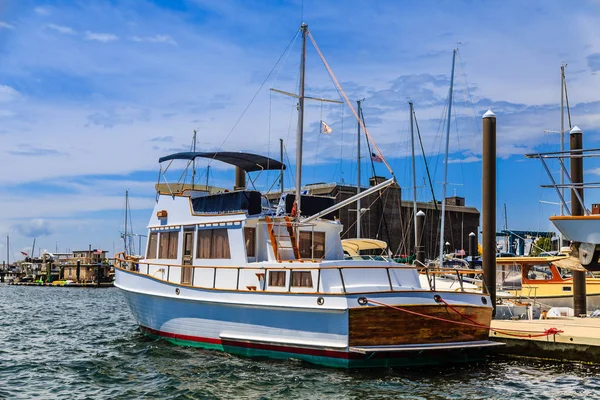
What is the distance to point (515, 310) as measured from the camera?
1994 centimetres

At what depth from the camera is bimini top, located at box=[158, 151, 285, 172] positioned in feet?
63.0

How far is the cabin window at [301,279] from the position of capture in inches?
578

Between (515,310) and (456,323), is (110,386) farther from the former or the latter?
(515,310)

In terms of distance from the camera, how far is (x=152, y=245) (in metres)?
20.4

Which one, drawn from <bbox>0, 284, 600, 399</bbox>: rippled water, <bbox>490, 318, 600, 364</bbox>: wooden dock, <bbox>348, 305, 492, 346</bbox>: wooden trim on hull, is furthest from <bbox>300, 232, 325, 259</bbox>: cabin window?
<bbox>490, 318, 600, 364</bbox>: wooden dock

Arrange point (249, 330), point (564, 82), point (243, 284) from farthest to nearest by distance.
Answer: point (564, 82)
point (243, 284)
point (249, 330)

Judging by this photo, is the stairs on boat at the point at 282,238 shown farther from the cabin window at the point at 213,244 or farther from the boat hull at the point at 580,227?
the boat hull at the point at 580,227

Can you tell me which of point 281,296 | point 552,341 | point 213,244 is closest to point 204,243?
point 213,244

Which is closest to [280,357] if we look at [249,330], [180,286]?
[249,330]

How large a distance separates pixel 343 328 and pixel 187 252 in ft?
22.2

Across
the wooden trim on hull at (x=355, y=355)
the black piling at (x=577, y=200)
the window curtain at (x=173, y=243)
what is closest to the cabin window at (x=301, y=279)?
the wooden trim on hull at (x=355, y=355)

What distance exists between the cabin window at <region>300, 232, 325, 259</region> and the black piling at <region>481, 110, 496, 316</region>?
179 inches

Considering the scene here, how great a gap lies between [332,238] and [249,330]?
386 centimetres

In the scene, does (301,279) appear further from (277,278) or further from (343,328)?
(343,328)
